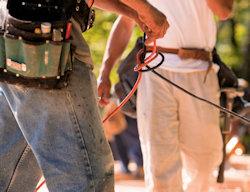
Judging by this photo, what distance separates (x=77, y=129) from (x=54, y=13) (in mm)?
531

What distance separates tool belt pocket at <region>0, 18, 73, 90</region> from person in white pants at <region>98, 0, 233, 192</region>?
1.39 meters

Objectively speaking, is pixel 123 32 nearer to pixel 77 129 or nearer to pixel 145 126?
pixel 145 126

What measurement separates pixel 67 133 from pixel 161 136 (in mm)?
1340

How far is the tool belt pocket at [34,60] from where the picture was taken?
157 cm

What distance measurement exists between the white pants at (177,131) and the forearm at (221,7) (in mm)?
490

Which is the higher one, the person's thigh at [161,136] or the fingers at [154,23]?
the fingers at [154,23]

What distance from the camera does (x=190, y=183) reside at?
9.87 ft

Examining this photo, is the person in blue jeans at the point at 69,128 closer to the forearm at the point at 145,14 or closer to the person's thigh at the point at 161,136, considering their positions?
the forearm at the point at 145,14

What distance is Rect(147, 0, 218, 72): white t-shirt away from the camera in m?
2.92

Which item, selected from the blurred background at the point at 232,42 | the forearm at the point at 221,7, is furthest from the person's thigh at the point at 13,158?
the blurred background at the point at 232,42

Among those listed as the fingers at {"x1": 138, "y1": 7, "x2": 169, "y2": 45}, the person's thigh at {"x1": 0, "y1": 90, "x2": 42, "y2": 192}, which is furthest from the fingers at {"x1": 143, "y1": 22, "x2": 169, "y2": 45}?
the person's thigh at {"x1": 0, "y1": 90, "x2": 42, "y2": 192}

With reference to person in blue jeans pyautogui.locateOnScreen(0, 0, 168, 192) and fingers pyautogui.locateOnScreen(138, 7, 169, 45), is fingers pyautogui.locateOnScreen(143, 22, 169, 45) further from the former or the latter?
person in blue jeans pyautogui.locateOnScreen(0, 0, 168, 192)

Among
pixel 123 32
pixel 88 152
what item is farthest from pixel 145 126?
pixel 88 152

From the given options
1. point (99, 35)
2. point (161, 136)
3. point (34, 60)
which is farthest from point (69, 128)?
point (99, 35)
